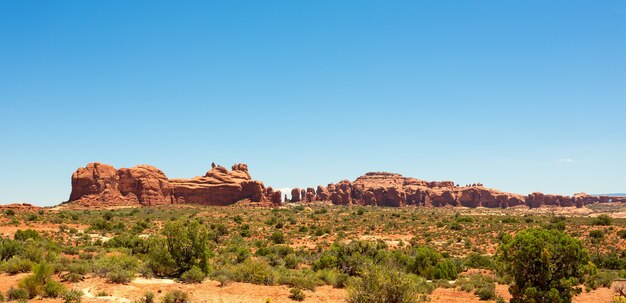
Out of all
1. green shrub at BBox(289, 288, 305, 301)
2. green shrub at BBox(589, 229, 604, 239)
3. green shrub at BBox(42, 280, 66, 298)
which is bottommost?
green shrub at BBox(589, 229, 604, 239)

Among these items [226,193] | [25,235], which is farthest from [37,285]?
[226,193]

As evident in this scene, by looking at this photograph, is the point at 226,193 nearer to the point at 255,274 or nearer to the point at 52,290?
the point at 255,274

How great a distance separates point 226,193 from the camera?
90.2 meters

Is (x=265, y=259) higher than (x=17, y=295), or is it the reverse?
(x=17, y=295)

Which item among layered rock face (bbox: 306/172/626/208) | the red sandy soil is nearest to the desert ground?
the red sandy soil

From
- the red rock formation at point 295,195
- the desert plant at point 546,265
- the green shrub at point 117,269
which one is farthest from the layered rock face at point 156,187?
the desert plant at point 546,265

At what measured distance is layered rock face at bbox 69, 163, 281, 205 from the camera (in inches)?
3063

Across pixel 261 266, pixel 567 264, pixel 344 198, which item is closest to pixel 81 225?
pixel 261 266

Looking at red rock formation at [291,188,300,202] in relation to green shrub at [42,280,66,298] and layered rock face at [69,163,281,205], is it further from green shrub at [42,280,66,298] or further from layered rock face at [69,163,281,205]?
green shrub at [42,280,66,298]

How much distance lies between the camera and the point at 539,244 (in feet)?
42.7

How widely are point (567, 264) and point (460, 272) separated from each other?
10703mm

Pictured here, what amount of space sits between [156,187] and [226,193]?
15.0 meters

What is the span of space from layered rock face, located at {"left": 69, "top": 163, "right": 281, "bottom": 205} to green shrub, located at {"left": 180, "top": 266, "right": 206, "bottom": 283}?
69.0m

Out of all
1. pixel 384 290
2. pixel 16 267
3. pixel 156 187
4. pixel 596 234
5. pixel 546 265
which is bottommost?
pixel 596 234
